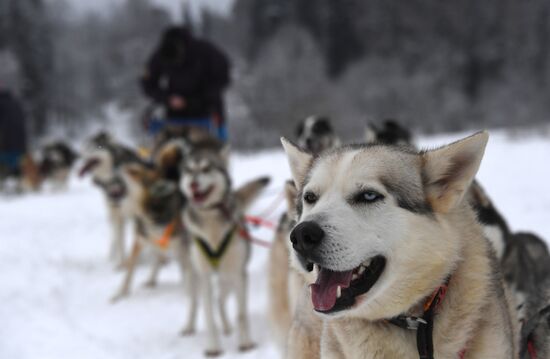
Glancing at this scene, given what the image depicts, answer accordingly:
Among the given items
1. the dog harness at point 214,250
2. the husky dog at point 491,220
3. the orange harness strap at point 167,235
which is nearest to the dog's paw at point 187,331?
the dog harness at point 214,250

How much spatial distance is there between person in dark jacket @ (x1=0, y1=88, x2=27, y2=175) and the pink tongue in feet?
46.5

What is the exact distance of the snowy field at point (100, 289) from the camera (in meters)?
3.88

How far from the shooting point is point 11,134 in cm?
1423

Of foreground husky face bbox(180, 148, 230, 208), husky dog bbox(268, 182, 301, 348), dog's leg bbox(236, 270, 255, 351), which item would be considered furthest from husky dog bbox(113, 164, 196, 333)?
husky dog bbox(268, 182, 301, 348)

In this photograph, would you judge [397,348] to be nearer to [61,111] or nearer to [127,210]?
[127,210]

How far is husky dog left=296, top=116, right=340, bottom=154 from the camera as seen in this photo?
5.25 meters

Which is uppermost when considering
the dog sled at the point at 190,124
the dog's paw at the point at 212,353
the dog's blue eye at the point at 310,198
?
the dog sled at the point at 190,124

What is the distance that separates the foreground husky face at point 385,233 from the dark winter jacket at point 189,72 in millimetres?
4996

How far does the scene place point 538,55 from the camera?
3061 cm

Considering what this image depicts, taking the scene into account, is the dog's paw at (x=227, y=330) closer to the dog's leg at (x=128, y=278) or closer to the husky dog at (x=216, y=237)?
the husky dog at (x=216, y=237)

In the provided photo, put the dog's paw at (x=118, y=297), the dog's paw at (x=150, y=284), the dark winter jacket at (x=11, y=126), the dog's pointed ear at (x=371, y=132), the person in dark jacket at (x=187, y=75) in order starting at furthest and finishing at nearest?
the dark winter jacket at (x=11, y=126)
the person in dark jacket at (x=187, y=75)
the dog's paw at (x=150, y=284)
the dog's paw at (x=118, y=297)
the dog's pointed ear at (x=371, y=132)

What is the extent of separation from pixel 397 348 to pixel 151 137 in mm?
6033

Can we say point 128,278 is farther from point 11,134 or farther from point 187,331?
point 11,134

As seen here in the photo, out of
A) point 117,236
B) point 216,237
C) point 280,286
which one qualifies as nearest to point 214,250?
point 216,237
